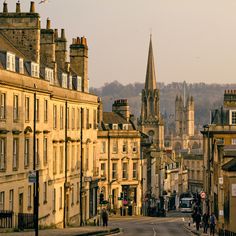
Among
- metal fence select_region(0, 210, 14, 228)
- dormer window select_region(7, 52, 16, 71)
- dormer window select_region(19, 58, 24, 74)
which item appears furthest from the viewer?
dormer window select_region(19, 58, 24, 74)

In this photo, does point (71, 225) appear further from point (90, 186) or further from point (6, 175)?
point (6, 175)

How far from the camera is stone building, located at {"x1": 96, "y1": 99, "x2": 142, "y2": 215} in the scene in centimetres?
10656

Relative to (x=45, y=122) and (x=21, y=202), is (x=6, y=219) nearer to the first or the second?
(x=21, y=202)

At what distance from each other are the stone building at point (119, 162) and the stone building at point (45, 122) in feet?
85.2

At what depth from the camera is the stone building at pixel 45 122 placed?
49344mm

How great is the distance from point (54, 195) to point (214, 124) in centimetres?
3768

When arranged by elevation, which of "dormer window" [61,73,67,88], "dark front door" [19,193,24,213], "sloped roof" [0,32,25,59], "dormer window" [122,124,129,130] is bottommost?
"dark front door" [19,193,24,213]

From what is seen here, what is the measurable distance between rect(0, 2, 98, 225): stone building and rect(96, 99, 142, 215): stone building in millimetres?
25963

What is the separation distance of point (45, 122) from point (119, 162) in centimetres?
5224

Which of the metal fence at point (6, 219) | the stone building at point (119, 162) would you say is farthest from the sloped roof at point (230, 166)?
the stone building at point (119, 162)

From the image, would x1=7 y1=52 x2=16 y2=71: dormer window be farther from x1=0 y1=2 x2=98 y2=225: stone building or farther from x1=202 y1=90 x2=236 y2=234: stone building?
x1=202 y1=90 x2=236 y2=234: stone building

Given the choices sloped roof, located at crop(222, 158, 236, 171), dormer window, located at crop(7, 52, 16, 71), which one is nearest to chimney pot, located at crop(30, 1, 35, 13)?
dormer window, located at crop(7, 52, 16, 71)

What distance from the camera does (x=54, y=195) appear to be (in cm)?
6206

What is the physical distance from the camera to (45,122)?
57125mm
